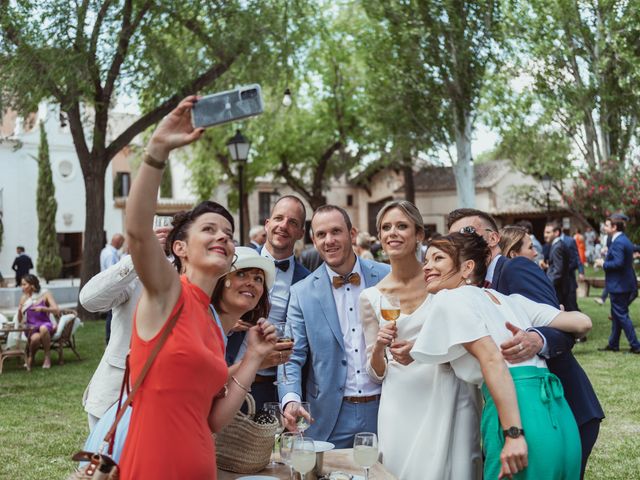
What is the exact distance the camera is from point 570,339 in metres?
3.21

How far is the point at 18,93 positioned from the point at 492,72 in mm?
15415

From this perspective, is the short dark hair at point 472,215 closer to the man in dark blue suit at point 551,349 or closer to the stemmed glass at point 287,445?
the man in dark blue suit at point 551,349

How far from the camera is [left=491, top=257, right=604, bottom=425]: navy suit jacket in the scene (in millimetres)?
3219

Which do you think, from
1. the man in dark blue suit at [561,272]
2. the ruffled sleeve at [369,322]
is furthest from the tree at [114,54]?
the ruffled sleeve at [369,322]

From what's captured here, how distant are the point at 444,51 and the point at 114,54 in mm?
11482

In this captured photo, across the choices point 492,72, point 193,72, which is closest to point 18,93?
point 193,72

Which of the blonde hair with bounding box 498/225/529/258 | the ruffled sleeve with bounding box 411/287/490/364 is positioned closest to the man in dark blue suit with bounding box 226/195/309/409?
the blonde hair with bounding box 498/225/529/258

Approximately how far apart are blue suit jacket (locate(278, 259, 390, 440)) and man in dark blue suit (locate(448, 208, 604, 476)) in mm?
1007

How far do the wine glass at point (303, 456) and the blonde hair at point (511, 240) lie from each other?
2401mm

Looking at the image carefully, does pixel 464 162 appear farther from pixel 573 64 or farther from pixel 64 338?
pixel 64 338

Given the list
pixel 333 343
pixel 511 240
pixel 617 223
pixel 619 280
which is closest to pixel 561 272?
pixel 619 280

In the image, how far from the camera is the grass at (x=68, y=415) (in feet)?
Answer: 20.8

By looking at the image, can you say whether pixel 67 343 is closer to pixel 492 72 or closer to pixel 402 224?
pixel 402 224

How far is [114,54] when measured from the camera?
15.6 meters
